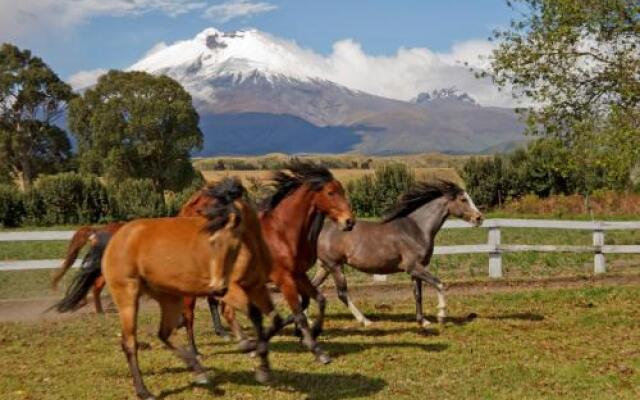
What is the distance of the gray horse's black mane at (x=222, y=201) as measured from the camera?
7.27 m

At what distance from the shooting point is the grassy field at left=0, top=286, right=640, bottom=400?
7.75 m

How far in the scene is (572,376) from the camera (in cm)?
812

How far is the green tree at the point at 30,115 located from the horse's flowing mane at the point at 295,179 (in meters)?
55.4

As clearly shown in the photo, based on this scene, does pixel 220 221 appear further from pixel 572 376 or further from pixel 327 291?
pixel 327 291

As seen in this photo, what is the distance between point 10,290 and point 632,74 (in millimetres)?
14204

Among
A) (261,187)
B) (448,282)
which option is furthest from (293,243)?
(448,282)

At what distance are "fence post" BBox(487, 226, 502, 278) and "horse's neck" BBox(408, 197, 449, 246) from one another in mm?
5313

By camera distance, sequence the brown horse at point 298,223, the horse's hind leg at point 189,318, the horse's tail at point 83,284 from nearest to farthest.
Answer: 1. the brown horse at point 298,223
2. the horse's tail at point 83,284
3. the horse's hind leg at point 189,318

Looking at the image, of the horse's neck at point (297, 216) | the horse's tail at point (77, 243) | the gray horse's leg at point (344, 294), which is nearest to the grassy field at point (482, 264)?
the horse's tail at point (77, 243)

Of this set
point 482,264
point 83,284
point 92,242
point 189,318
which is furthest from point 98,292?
point 482,264

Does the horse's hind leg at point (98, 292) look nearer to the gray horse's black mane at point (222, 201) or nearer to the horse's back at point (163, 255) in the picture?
the horse's back at point (163, 255)

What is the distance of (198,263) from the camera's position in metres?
7.25

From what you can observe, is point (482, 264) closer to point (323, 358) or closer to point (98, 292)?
point (98, 292)

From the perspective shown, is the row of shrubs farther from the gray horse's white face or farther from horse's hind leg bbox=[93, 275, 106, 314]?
the gray horse's white face
